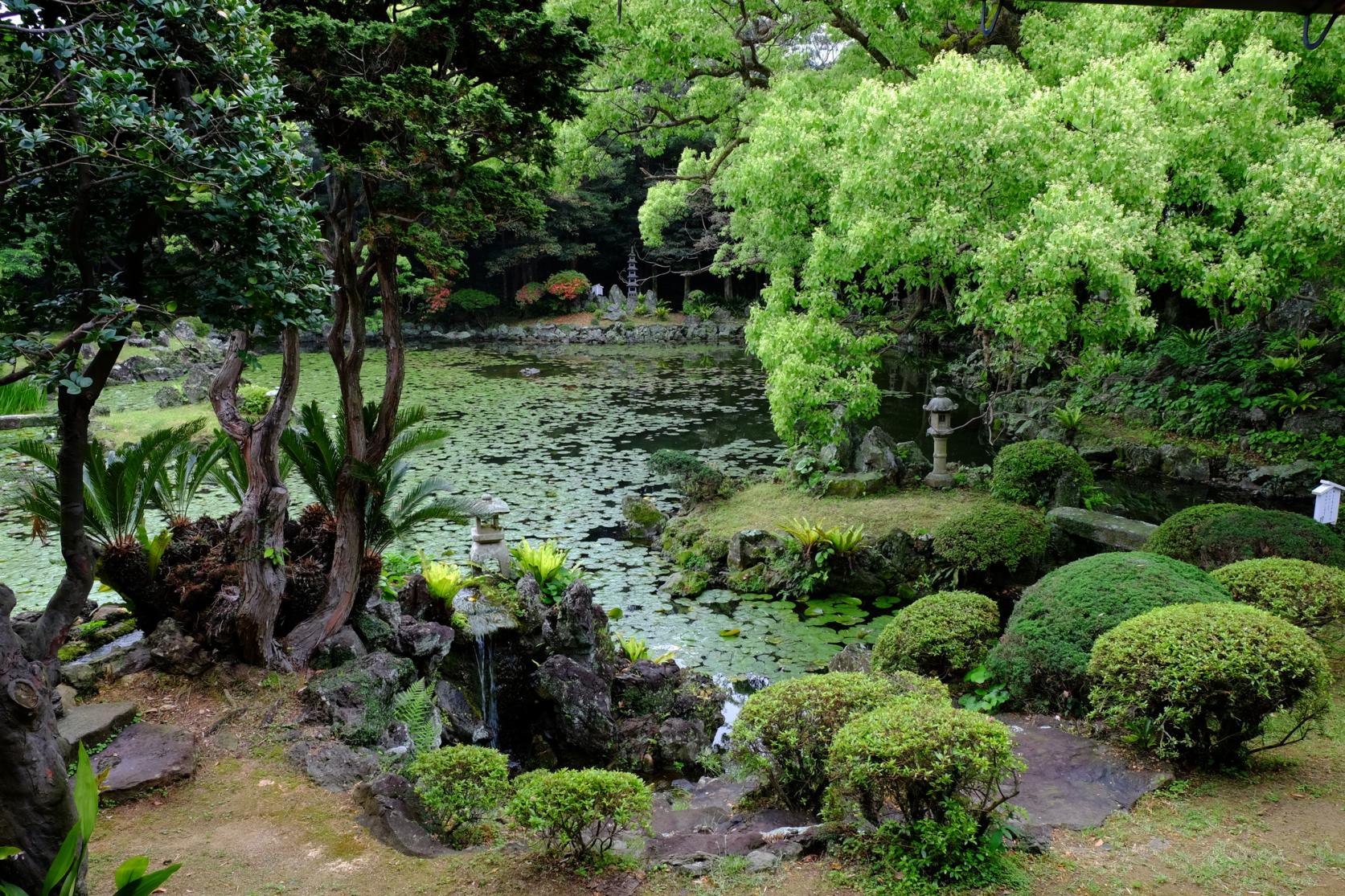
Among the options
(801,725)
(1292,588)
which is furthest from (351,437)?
(1292,588)

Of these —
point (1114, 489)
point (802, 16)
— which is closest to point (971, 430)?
point (1114, 489)

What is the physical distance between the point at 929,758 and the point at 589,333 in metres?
31.0

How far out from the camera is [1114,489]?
12.4 meters

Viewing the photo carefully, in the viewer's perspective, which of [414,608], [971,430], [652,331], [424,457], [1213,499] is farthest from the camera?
[652,331]

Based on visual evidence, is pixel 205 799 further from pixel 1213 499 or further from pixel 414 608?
pixel 1213 499

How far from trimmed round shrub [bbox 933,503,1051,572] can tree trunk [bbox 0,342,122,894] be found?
7.11 metres

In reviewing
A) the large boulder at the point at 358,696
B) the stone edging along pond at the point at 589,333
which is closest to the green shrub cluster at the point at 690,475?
the large boulder at the point at 358,696

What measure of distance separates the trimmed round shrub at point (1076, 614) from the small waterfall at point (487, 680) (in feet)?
12.2

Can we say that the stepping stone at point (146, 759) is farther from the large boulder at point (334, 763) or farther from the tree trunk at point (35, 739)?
the tree trunk at point (35, 739)

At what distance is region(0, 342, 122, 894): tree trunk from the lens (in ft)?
9.09

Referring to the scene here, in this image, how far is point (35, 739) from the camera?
2846 mm

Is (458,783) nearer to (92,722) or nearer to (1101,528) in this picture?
(92,722)

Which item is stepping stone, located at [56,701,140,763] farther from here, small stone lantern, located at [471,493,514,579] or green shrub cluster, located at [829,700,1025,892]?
green shrub cluster, located at [829,700,1025,892]

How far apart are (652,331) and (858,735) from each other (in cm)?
3046
